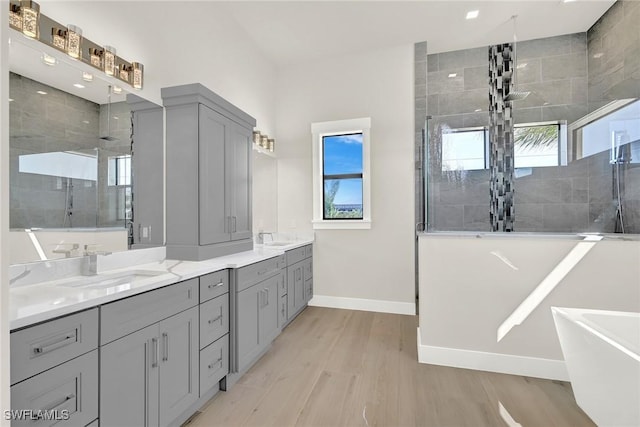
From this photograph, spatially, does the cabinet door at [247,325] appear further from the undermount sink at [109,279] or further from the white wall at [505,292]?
the white wall at [505,292]

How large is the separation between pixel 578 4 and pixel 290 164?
384cm

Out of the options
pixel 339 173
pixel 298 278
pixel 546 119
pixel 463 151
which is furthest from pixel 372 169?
pixel 546 119

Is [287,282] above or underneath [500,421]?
above

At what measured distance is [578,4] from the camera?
3193mm

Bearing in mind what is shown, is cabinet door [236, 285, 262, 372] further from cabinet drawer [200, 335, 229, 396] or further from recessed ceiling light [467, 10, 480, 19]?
recessed ceiling light [467, 10, 480, 19]

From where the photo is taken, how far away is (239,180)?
274cm

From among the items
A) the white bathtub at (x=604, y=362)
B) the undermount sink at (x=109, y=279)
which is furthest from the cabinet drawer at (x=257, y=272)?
the white bathtub at (x=604, y=362)

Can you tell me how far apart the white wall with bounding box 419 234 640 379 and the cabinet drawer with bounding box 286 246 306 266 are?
1.42 metres

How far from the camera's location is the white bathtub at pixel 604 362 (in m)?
1.23

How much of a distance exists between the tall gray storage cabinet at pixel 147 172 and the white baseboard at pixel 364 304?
2430 millimetres

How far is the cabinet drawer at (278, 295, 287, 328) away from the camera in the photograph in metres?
2.85

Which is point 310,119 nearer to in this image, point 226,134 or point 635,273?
point 226,134

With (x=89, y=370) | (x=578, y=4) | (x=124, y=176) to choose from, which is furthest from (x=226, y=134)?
(x=578, y=4)

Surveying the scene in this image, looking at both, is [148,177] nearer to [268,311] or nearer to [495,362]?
[268,311]
